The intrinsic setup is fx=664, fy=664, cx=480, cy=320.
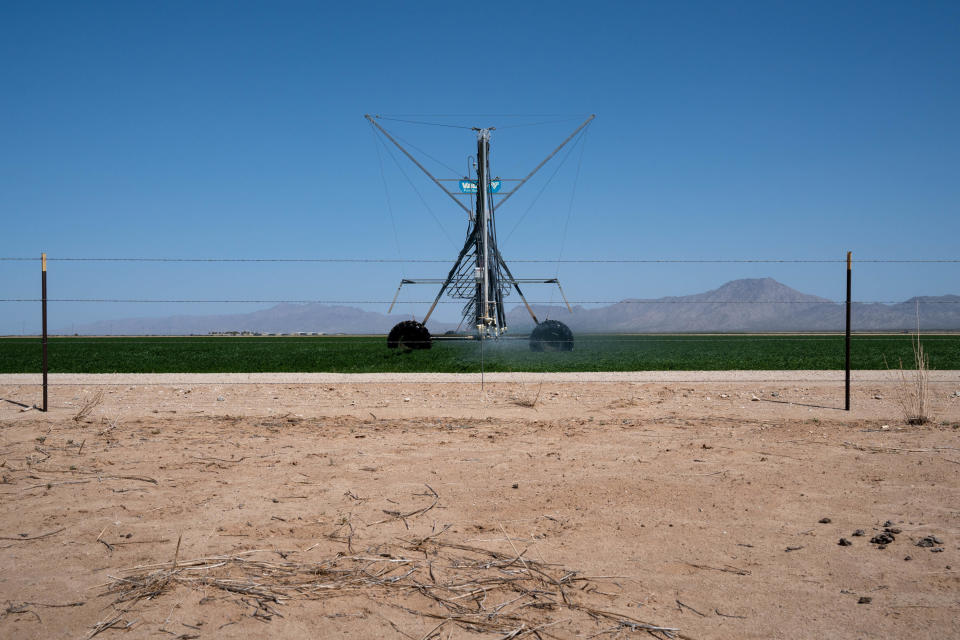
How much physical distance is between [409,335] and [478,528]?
16.5 meters

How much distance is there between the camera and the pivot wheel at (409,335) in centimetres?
2061

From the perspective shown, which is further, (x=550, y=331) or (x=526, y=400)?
(x=550, y=331)

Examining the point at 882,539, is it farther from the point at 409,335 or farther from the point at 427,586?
the point at 409,335

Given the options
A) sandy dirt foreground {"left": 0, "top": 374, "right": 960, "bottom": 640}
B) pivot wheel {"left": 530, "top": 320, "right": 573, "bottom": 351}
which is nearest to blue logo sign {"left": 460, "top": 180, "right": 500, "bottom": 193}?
pivot wheel {"left": 530, "top": 320, "right": 573, "bottom": 351}

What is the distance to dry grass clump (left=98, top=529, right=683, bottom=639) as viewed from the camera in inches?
122

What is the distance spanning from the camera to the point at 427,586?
3459mm

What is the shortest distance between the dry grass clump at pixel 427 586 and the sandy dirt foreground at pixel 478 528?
0.02m

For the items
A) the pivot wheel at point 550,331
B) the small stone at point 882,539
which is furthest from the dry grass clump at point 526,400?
the pivot wheel at point 550,331

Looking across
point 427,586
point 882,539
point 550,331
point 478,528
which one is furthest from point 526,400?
point 550,331

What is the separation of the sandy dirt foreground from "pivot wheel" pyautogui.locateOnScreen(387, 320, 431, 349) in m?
12.3

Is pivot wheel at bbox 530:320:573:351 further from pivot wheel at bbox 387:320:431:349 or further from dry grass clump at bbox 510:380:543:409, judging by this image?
dry grass clump at bbox 510:380:543:409

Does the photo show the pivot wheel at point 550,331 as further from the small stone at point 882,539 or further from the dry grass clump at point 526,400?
the small stone at point 882,539

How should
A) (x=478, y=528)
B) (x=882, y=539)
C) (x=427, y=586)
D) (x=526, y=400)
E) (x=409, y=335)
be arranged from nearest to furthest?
(x=427, y=586) < (x=882, y=539) < (x=478, y=528) < (x=526, y=400) < (x=409, y=335)

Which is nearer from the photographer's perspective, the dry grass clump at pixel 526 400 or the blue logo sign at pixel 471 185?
the dry grass clump at pixel 526 400
